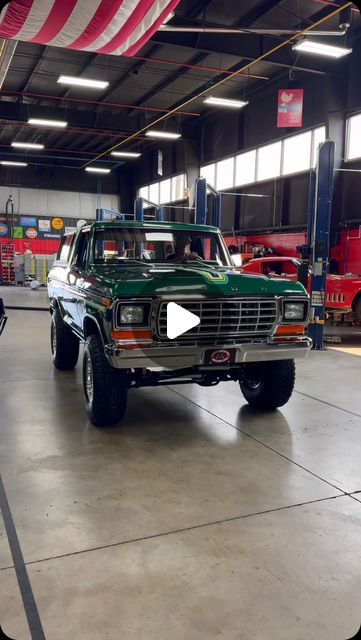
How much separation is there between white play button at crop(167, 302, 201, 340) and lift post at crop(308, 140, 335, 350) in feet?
16.4

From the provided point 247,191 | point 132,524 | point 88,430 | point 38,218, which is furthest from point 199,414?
point 38,218

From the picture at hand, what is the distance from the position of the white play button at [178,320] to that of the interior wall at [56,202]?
87.6ft

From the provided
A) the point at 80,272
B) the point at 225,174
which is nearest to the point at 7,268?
the point at 225,174

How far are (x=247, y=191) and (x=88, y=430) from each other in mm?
15638

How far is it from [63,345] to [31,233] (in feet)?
78.6

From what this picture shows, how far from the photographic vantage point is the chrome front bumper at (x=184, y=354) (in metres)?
3.45

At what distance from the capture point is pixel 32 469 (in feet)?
10.5

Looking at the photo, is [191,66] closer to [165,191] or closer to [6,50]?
[6,50]

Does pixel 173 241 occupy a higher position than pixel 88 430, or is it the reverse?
pixel 173 241

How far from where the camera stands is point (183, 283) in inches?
141

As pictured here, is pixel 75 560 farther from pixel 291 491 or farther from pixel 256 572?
pixel 291 491

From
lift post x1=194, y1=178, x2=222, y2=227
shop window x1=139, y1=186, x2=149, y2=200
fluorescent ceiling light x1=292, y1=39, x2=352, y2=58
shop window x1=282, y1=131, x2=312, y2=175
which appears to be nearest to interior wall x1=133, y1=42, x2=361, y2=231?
shop window x1=282, y1=131, x2=312, y2=175

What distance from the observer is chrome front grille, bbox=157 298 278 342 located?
11.7 feet

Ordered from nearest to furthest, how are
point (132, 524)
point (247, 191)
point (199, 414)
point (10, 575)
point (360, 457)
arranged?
point (10, 575)
point (132, 524)
point (360, 457)
point (199, 414)
point (247, 191)
